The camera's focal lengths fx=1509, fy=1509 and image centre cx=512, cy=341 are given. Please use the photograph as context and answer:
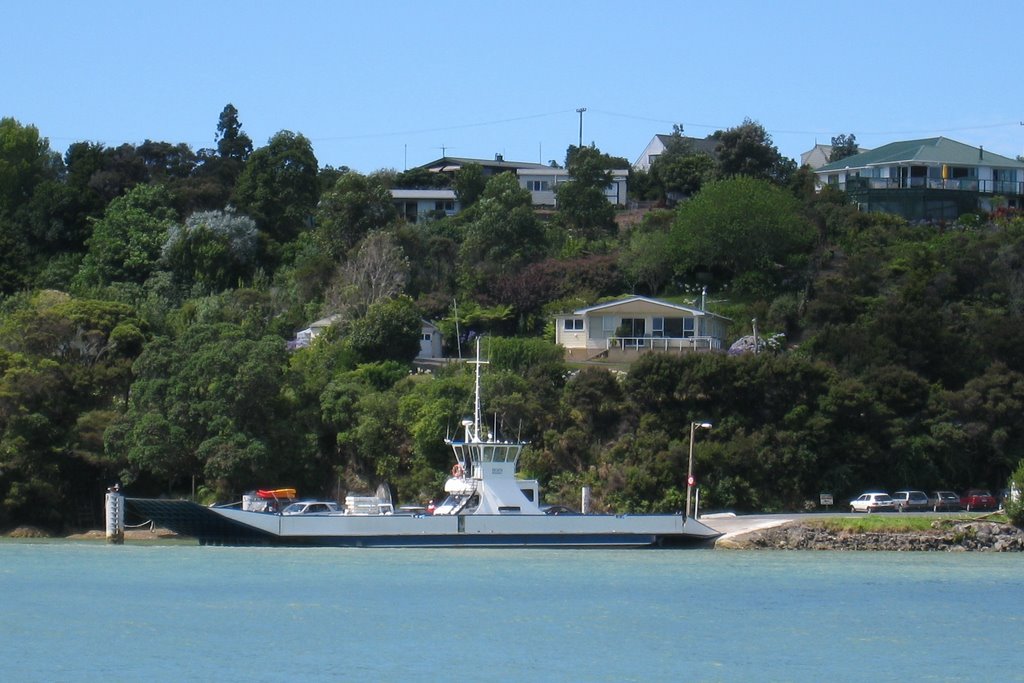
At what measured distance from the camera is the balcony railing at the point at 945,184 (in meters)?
89.9

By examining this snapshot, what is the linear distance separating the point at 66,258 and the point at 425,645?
2280 inches

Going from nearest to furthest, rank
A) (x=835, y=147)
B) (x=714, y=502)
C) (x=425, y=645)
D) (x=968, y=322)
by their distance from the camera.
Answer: (x=425, y=645) < (x=714, y=502) < (x=968, y=322) < (x=835, y=147)

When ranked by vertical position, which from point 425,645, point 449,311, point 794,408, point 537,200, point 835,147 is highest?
point 835,147

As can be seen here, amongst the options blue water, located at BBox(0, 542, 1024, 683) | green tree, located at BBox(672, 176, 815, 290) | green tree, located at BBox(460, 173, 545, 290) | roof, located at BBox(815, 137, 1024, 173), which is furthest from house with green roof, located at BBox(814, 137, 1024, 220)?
blue water, located at BBox(0, 542, 1024, 683)

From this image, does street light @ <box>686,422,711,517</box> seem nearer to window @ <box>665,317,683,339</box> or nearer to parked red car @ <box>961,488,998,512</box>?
parked red car @ <box>961,488,998,512</box>

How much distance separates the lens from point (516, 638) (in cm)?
3136

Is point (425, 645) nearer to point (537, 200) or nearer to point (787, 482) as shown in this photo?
point (787, 482)

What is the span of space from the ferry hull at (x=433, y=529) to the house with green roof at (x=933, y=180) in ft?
141

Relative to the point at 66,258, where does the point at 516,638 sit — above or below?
below

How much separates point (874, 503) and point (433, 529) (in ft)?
56.1

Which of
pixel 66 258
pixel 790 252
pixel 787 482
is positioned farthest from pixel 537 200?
pixel 787 482

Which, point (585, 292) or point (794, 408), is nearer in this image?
point (794, 408)

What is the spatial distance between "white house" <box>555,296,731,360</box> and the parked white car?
14302mm

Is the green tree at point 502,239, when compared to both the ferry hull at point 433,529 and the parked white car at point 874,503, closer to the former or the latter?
the parked white car at point 874,503
